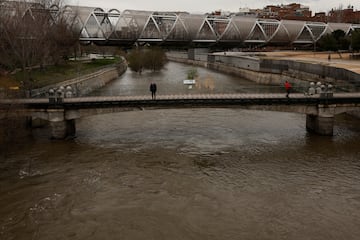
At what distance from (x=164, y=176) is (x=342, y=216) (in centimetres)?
674

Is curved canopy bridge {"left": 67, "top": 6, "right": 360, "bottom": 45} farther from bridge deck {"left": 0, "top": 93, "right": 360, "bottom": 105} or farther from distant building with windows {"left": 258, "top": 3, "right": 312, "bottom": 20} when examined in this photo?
distant building with windows {"left": 258, "top": 3, "right": 312, "bottom": 20}

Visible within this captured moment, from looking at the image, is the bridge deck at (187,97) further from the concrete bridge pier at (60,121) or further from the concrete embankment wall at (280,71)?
the concrete embankment wall at (280,71)

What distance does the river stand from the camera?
11.4 metres

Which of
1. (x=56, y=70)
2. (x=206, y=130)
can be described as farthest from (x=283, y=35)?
(x=206, y=130)

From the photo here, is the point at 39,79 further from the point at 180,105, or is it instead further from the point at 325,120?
the point at 325,120

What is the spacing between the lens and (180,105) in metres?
20.9

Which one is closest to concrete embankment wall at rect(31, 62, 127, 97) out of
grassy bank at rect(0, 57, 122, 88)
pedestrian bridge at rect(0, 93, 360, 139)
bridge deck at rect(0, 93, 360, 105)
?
grassy bank at rect(0, 57, 122, 88)

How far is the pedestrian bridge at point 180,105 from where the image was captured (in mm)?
20422

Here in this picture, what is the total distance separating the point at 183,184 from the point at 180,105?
7049 mm

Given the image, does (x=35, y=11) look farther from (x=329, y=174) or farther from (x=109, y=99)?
(x=329, y=174)

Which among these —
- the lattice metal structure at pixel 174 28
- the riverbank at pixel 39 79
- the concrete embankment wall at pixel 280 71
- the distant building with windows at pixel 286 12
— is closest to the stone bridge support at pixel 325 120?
the concrete embankment wall at pixel 280 71

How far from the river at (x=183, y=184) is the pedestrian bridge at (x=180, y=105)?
47.6 inches

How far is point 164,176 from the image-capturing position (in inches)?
611

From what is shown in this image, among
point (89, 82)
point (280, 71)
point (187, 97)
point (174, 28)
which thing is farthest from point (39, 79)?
point (174, 28)
